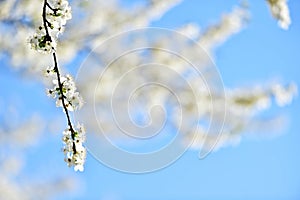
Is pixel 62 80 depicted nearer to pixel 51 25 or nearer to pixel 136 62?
pixel 51 25

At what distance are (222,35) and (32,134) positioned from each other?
1.35m

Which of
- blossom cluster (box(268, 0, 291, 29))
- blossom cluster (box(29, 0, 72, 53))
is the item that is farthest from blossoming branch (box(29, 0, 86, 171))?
blossom cluster (box(268, 0, 291, 29))

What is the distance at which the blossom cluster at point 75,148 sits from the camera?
1523 millimetres

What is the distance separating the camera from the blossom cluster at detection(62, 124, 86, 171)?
1.52 m

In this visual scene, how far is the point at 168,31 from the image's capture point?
3.15 meters

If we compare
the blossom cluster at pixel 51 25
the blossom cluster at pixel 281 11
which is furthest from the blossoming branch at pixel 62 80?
the blossom cluster at pixel 281 11

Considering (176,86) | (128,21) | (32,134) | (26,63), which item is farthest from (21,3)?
(32,134)

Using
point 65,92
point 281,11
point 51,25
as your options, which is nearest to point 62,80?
point 65,92

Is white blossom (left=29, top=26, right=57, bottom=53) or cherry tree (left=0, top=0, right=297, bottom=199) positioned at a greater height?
cherry tree (left=0, top=0, right=297, bottom=199)

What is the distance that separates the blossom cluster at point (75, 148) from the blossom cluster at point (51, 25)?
0.77 feet

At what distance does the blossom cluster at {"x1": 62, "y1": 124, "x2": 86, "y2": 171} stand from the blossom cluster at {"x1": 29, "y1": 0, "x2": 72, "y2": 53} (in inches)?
9.3

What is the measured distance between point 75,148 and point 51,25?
346 mm

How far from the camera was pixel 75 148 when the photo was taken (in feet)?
5.04

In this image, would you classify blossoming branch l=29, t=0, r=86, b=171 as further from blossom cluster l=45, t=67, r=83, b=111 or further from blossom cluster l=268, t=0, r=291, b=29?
blossom cluster l=268, t=0, r=291, b=29
